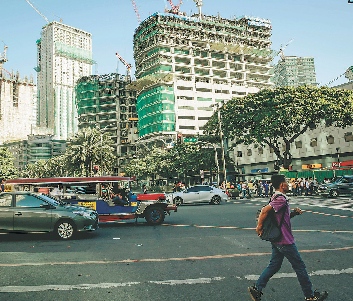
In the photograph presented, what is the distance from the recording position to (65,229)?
36.3ft


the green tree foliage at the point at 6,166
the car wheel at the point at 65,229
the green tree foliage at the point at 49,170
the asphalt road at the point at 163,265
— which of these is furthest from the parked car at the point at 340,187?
the green tree foliage at the point at 49,170

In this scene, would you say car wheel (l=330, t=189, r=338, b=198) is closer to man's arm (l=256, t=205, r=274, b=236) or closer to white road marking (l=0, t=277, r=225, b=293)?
white road marking (l=0, t=277, r=225, b=293)

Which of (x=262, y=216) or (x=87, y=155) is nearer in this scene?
(x=262, y=216)

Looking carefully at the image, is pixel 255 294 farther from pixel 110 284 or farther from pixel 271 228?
pixel 110 284

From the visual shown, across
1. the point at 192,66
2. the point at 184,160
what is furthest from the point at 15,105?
the point at 184,160

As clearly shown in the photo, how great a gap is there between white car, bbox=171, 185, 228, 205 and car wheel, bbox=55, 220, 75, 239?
1614cm

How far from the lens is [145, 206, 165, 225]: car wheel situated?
14.9 meters

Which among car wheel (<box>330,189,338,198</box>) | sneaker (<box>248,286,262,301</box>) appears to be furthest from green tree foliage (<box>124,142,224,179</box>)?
sneaker (<box>248,286,262,301</box>)

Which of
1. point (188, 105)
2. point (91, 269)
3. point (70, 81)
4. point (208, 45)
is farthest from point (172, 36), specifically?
point (70, 81)

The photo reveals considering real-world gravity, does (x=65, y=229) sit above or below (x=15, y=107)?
below

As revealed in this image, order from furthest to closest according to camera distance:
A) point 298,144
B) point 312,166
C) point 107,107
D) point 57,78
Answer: point 57,78
point 107,107
point 298,144
point 312,166

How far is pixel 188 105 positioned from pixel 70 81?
123 metres

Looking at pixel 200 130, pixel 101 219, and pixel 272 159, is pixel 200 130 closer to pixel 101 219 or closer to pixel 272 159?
pixel 272 159

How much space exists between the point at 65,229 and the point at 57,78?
193 meters
